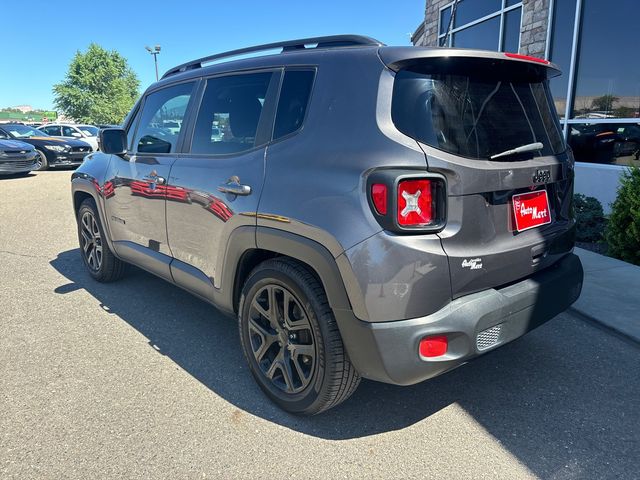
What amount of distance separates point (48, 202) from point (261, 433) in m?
9.15

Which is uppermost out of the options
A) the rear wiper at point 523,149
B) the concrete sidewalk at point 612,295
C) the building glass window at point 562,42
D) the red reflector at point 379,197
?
the building glass window at point 562,42

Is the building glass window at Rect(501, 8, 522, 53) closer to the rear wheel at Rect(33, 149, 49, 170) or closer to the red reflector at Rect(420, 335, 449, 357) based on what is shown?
the red reflector at Rect(420, 335, 449, 357)

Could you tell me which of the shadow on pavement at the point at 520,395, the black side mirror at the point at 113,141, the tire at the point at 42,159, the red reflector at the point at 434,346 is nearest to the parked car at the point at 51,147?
the tire at the point at 42,159

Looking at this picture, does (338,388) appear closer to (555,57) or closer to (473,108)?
(473,108)

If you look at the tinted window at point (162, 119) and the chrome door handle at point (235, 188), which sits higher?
the tinted window at point (162, 119)

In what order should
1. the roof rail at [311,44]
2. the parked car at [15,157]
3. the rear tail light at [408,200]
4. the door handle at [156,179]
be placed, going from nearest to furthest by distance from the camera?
1. the rear tail light at [408,200]
2. the roof rail at [311,44]
3. the door handle at [156,179]
4. the parked car at [15,157]

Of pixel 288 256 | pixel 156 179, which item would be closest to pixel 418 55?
pixel 288 256

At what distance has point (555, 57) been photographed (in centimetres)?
757

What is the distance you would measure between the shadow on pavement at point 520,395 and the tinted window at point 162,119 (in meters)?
1.39

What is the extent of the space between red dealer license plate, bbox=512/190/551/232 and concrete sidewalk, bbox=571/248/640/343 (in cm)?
158

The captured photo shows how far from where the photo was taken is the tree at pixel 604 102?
6.74 meters

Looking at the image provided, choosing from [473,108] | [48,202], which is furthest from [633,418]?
[48,202]

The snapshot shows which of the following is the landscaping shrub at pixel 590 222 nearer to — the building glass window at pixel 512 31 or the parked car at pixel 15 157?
the building glass window at pixel 512 31

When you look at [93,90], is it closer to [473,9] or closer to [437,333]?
[473,9]
